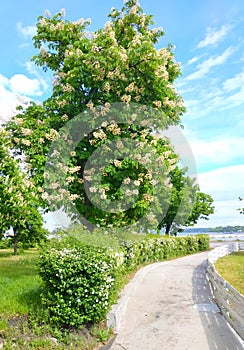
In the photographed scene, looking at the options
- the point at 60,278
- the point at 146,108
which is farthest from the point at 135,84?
the point at 60,278

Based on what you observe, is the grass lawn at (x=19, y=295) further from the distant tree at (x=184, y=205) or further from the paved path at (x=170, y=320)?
the distant tree at (x=184, y=205)

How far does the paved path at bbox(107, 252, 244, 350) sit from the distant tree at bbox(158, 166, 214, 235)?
24780 mm

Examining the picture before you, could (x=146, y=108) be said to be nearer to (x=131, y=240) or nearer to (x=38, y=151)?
(x=38, y=151)

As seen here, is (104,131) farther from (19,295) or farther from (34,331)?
(34,331)

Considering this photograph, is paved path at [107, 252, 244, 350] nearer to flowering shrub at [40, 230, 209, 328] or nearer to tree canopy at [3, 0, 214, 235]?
flowering shrub at [40, 230, 209, 328]

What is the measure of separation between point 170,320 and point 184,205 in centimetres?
3373

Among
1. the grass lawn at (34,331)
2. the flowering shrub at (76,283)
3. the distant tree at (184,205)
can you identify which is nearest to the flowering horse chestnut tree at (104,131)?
the flowering shrub at (76,283)

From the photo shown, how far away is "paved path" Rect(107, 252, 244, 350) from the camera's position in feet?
22.9

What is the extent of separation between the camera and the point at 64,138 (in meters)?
12.7

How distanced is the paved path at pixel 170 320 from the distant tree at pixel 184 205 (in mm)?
24780

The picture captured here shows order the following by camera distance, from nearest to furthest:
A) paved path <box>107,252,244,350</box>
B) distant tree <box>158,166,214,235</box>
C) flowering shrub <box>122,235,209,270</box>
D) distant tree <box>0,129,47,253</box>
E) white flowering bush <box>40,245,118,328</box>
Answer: paved path <box>107,252,244,350</box>
white flowering bush <box>40,245,118,328</box>
distant tree <box>0,129,47,253</box>
flowering shrub <box>122,235,209,270</box>
distant tree <box>158,166,214,235</box>

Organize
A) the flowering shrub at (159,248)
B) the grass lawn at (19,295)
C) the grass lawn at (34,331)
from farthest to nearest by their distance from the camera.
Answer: the flowering shrub at (159,248) < the grass lawn at (19,295) < the grass lawn at (34,331)

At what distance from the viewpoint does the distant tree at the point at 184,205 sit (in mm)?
39484

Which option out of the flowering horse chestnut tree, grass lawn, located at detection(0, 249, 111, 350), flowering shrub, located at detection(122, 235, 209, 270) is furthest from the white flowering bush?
flowering shrub, located at detection(122, 235, 209, 270)
